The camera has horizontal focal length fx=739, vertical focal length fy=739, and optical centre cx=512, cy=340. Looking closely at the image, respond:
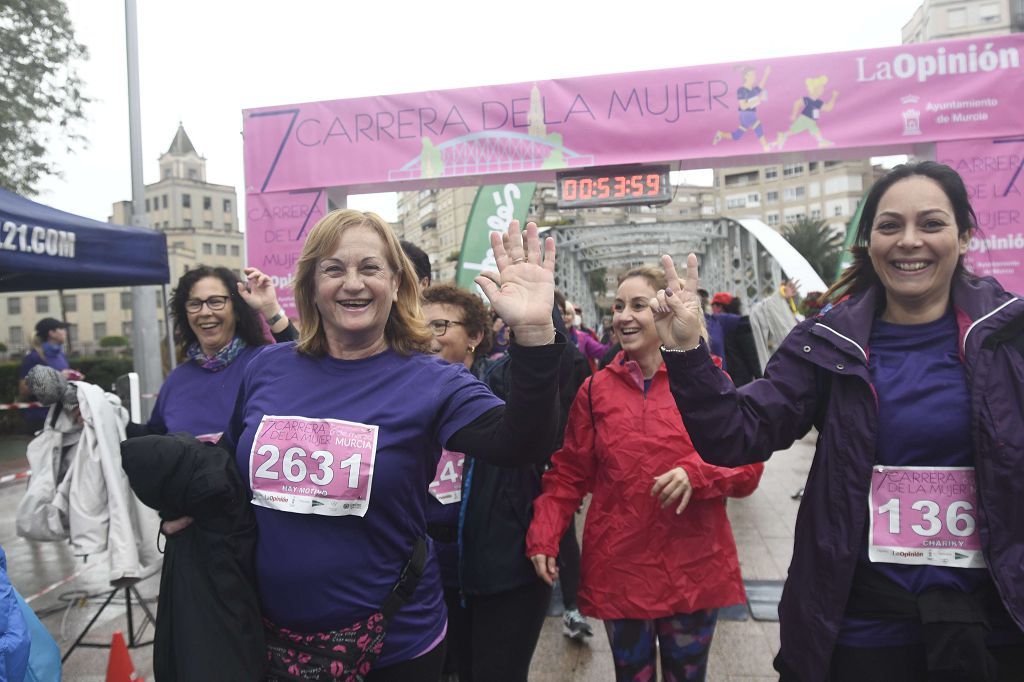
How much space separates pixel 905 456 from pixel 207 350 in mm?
2790

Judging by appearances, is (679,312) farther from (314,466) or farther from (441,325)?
(441,325)

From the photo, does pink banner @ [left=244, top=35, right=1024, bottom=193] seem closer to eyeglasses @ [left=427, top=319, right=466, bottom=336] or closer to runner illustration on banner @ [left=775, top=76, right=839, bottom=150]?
runner illustration on banner @ [left=775, top=76, right=839, bottom=150]

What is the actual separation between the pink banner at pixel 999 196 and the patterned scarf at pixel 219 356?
5662 millimetres

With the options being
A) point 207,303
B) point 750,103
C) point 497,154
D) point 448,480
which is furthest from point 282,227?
point 448,480

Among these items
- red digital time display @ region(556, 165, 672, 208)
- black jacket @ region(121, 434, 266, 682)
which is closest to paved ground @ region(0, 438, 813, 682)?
black jacket @ region(121, 434, 266, 682)

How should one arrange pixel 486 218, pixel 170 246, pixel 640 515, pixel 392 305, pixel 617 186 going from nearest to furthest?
pixel 392 305, pixel 640 515, pixel 617 186, pixel 486 218, pixel 170 246

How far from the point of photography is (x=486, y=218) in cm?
875

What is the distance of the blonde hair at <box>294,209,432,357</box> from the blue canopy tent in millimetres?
2370

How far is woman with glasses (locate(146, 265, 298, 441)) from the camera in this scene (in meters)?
3.18

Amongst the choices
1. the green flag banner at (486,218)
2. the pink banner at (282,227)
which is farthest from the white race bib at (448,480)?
the green flag banner at (486,218)

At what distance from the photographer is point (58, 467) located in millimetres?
4145

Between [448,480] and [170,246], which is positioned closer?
[448,480]

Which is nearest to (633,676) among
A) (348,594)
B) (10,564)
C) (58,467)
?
(348,594)

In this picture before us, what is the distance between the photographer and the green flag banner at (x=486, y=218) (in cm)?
863
